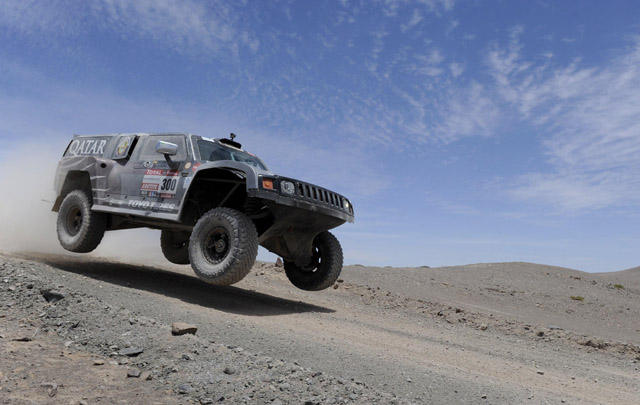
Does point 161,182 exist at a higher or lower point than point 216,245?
higher

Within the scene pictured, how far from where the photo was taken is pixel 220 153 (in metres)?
9.07

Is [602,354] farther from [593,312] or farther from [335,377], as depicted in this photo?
[593,312]

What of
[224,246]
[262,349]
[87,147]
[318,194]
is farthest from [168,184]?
[262,349]

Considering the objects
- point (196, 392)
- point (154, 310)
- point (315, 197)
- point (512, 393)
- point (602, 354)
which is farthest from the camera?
point (602, 354)

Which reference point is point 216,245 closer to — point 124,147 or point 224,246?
point 224,246

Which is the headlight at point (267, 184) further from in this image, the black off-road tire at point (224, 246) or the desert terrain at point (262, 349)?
the desert terrain at point (262, 349)

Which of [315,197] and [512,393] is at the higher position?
[315,197]

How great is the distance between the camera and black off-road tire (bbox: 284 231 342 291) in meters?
9.12

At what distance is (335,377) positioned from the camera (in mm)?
4633

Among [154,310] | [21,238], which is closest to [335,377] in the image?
[154,310]

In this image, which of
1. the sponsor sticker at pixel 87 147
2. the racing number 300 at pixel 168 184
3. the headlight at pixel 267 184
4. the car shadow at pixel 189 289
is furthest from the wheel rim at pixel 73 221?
the headlight at pixel 267 184

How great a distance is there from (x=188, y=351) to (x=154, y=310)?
Result: 1.81 meters

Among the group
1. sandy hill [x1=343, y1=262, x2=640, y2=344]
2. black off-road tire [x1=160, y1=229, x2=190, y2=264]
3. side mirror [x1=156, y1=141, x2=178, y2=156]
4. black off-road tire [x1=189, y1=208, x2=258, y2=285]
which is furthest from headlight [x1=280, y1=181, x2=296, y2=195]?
sandy hill [x1=343, y1=262, x2=640, y2=344]

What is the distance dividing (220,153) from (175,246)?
377 centimetres
